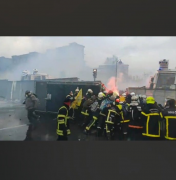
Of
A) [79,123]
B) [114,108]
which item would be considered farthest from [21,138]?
[114,108]

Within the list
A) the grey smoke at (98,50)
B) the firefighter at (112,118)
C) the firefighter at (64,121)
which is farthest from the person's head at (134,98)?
the firefighter at (64,121)

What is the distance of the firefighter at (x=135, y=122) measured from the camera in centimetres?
367

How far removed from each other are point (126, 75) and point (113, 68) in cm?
22

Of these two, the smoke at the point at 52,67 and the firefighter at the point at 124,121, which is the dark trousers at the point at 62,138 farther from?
the smoke at the point at 52,67

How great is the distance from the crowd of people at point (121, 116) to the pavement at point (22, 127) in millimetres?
89

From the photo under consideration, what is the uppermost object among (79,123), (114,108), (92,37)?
(92,37)

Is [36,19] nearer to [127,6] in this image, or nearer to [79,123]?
[127,6]

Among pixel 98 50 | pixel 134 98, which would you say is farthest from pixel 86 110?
pixel 98 50

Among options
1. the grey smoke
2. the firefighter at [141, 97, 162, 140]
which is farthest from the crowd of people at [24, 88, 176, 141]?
the grey smoke

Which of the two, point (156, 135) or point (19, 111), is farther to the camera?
point (19, 111)

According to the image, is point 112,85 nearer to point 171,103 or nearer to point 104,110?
point 104,110

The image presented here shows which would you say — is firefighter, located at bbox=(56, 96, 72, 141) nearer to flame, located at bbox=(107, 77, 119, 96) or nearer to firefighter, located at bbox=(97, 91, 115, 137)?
firefighter, located at bbox=(97, 91, 115, 137)

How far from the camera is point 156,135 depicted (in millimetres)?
3605

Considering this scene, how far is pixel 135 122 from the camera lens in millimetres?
3752
